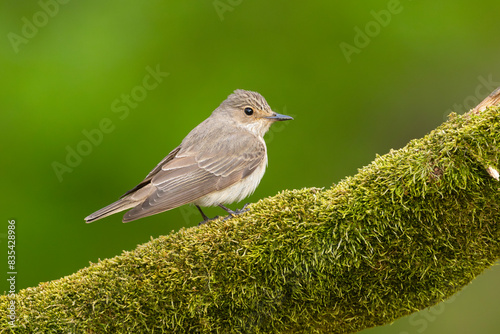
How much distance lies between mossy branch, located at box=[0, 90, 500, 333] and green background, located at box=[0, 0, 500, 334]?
11.7 ft

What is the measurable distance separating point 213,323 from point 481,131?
75.6 inches

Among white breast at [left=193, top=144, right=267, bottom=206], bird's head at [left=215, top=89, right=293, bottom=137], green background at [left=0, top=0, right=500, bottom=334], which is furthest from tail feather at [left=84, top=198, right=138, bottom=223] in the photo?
green background at [left=0, top=0, right=500, bottom=334]

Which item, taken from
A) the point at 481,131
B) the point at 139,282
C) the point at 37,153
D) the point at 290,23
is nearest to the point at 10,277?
the point at 37,153

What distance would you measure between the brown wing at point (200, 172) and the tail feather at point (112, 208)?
0.54 ft

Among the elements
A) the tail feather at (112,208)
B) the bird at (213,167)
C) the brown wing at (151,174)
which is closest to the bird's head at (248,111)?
the bird at (213,167)

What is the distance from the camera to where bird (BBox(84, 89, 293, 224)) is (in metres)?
5.27

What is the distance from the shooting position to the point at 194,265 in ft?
12.0

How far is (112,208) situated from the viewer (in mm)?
5133

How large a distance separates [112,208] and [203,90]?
3063 mm

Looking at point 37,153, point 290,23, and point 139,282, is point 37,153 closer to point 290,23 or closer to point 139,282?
point 290,23

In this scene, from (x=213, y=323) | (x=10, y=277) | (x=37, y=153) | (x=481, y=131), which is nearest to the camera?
(x=481, y=131)

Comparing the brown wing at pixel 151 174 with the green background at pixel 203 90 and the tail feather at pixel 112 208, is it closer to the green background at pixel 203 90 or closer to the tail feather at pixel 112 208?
the tail feather at pixel 112 208

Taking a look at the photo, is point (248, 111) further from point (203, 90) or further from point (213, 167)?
point (203, 90)

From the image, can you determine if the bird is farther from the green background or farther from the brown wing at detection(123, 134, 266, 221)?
the green background
